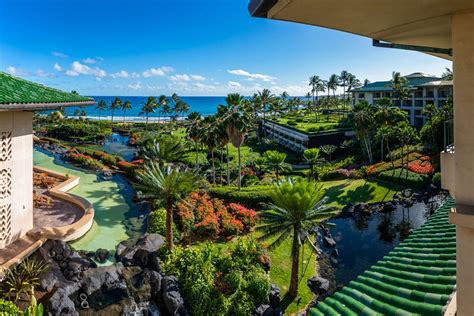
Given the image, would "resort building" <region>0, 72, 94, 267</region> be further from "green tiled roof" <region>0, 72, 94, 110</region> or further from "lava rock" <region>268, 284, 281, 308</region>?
"lava rock" <region>268, 284, 281, 308</region>

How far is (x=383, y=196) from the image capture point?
35.2m

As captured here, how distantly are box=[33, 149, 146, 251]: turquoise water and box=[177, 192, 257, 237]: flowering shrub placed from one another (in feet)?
11.2

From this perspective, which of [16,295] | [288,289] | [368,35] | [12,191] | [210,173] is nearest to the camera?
[368,35]

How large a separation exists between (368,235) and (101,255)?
66.4 feet

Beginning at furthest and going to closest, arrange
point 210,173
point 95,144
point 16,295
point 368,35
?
point 95,144
point 210,173
point 16,295
point 368,35

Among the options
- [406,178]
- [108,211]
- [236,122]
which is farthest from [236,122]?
[406,178]

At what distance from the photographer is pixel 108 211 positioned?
1029 inches

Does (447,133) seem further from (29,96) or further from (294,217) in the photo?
(29,96)

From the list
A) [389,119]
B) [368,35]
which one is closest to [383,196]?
[389,119]

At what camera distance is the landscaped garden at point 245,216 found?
16.8 metres

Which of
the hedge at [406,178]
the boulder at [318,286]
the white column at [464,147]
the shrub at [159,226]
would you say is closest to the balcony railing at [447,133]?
the white column at [464,147]

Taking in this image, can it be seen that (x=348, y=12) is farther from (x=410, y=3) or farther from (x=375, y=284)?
(x=375, y=284)

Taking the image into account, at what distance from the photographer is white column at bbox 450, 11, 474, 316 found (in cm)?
351

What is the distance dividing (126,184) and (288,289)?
2188cm
